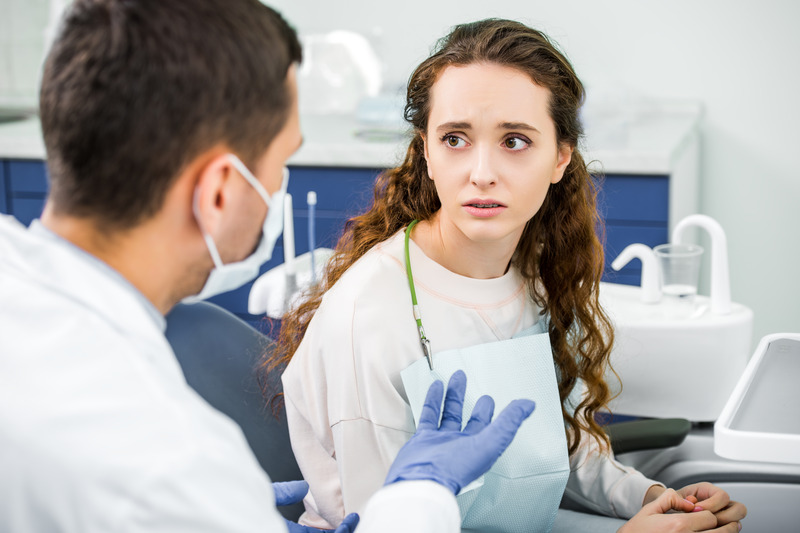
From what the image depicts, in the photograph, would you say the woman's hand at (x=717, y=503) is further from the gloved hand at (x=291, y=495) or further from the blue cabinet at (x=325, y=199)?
the blue cabinet at (x=325, y=199)

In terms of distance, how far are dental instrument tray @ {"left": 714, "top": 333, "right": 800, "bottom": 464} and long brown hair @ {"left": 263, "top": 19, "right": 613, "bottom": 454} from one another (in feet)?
1.03

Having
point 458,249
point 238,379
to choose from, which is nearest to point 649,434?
point 458,249

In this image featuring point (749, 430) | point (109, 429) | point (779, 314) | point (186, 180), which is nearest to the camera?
point (109, 429)

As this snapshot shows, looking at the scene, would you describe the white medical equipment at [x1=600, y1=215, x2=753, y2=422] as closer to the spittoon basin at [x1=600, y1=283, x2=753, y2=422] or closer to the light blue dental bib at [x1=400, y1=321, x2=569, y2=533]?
the spittoon basin at [x1=600, y1=283, x2=753, y2=422]

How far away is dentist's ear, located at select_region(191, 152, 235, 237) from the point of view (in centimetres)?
76

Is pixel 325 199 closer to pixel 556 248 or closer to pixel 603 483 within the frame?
→ pixel 556 248

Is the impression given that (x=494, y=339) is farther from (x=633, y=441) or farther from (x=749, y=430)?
(x=749, y=430)

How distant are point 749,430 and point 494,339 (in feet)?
1.45

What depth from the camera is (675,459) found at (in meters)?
1.49

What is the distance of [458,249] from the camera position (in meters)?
1.29

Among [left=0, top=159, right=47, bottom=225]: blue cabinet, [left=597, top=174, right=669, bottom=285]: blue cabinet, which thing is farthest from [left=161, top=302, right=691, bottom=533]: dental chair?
[left=0, top=159, right=47, bottom=225]: blue cabinet

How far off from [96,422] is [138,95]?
0.26 m

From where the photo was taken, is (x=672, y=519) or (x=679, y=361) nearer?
(x=672, y=519)

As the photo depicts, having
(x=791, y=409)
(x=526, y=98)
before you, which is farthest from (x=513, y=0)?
(x=791, y=409)
